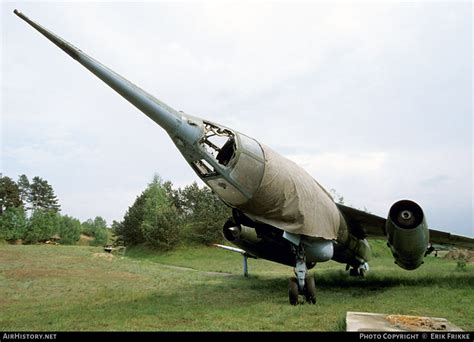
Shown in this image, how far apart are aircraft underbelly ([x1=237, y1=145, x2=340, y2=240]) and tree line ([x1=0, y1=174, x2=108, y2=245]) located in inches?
1463

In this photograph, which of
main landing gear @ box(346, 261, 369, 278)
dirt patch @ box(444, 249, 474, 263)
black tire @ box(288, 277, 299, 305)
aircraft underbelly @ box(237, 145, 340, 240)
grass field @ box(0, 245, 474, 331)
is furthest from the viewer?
dirt patch @ box(444, 249, 474, 263)

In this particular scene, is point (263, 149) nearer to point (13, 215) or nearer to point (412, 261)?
point (412, 261)

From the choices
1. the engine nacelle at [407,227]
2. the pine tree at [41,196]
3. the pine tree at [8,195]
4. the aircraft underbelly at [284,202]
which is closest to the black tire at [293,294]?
the aircraft underbelly at [284,202]

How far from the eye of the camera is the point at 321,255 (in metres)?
9.42

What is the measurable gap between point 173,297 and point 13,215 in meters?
37.4

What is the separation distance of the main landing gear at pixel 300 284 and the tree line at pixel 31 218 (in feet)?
123

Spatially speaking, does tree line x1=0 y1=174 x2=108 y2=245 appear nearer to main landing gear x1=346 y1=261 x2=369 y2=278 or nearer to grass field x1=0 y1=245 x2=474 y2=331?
grass field x1=0 y1=245 x2=474 y2=331

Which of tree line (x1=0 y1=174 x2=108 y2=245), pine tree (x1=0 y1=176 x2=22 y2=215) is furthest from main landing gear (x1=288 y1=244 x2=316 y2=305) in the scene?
pine tree (x1=0 y1=176 x2=22 y2=215)

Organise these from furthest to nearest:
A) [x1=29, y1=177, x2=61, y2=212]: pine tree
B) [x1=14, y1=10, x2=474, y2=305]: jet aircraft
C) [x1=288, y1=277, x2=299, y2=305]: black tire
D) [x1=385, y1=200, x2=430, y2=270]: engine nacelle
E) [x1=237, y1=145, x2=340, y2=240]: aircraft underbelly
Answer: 1. [x1=29, y1=177, x2=61, y2=212]: pine tree
2. [x1=385, y1=200, x2=430, y2=270]: engine nacelle
3. [x1=237, y1=145, x2=340, y2=240]: aircraft underbelly
4. [x1=288, y1=277, x2=299, y2=305]: black tire
5. [x1=14, y1=10, x2=474, y2=305]: jet aircraft

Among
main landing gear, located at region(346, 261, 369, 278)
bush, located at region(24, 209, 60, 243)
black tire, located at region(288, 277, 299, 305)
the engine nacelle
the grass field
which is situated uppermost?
bush, located at region(24, 209, 60, 243)

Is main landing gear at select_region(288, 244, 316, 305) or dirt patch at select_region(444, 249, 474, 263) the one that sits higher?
dirt patch at select_region(444, 249, 474, 263)

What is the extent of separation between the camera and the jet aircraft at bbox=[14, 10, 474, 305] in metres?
7.32

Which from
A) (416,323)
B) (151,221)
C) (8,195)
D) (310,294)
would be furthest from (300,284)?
(8,195)

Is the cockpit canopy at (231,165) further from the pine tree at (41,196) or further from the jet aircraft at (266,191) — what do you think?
the pine tree at (41,196)
